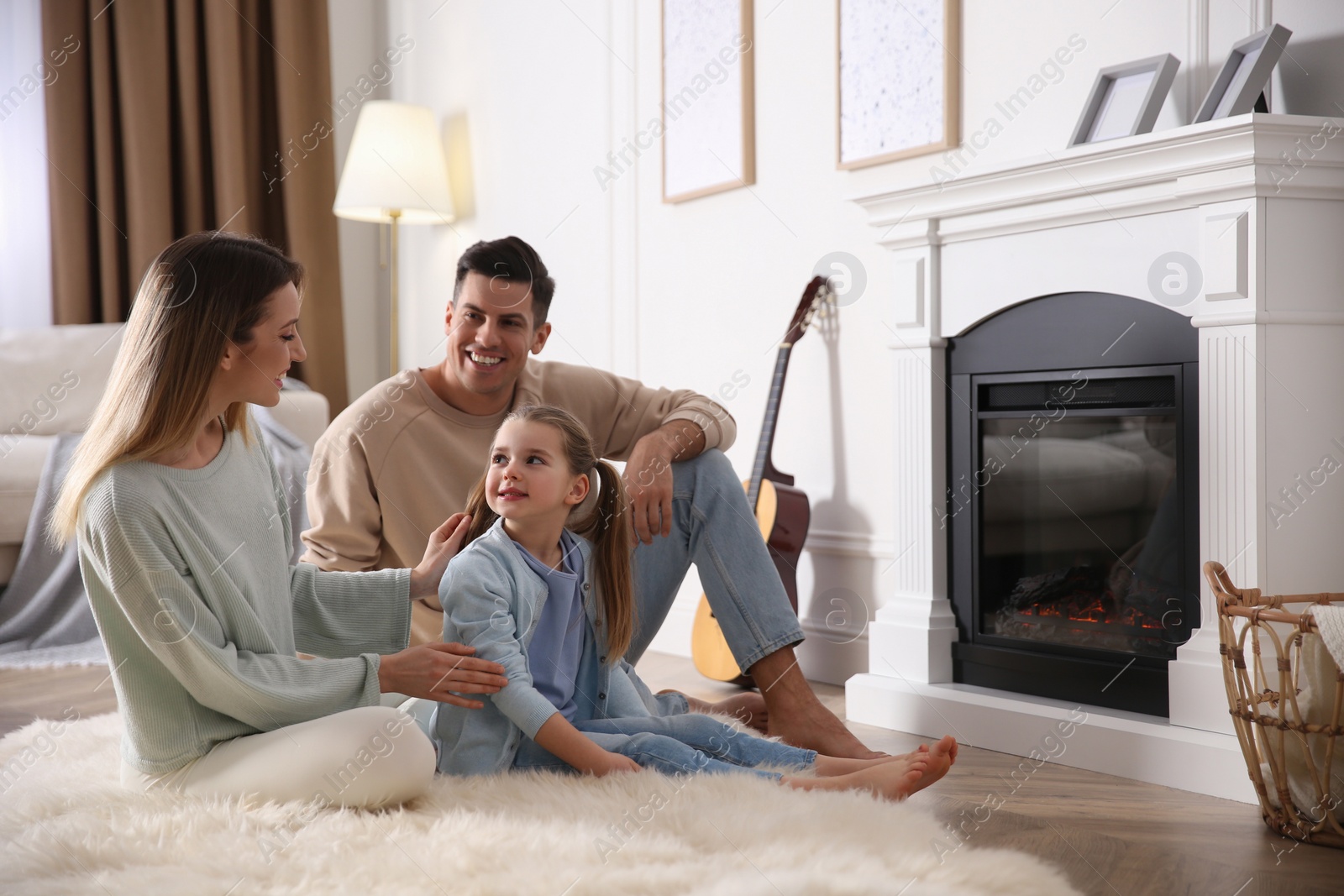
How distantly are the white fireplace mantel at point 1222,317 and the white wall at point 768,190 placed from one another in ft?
0.56

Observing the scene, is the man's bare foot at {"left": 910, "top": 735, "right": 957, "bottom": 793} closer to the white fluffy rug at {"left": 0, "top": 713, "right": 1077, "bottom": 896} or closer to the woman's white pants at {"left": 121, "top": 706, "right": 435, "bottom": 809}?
the white fluffy rug at {"left": 0, "top": 713, "right": 1077, "bottom": 896}

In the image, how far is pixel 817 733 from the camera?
1.86 metres

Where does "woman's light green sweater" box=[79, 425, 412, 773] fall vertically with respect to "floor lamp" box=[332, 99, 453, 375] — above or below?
below

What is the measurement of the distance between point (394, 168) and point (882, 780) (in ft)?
9.32

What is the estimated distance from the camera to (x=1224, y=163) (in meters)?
1.79

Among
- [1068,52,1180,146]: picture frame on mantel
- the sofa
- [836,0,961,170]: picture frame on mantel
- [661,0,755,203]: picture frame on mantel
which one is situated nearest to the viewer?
[1068,52,1180,146]: picture frame on mantel

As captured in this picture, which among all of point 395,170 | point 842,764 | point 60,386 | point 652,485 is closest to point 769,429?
point 652,485

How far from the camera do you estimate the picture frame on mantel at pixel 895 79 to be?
2414mm

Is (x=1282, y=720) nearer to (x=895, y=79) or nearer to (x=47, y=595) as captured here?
(x=895, y=79)

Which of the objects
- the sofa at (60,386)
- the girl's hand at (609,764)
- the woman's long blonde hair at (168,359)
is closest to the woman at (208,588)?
the woman's long blonde hair at (168,359)

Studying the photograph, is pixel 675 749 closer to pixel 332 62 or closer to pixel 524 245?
pixel 524 245

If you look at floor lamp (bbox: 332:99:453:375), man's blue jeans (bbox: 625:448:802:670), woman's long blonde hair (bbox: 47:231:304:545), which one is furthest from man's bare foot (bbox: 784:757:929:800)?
floor lamp (bbox: 332:99:453:375)

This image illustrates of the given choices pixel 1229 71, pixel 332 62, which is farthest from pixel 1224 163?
pixel 332 62

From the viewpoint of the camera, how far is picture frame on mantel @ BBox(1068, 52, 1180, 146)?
1.96m
